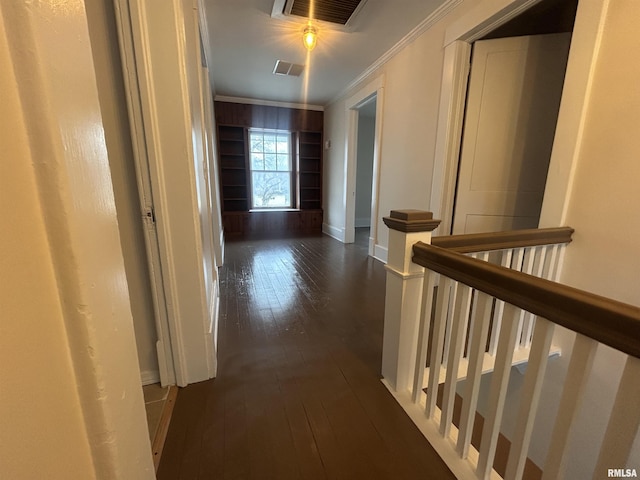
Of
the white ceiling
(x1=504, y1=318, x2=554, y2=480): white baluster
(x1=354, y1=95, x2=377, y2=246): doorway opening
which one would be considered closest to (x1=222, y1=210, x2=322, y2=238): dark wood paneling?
(x1=354, y1=95, x2=377, y2=246): doorway opening

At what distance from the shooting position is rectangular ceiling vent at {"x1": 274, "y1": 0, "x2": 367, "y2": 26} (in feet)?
7.32

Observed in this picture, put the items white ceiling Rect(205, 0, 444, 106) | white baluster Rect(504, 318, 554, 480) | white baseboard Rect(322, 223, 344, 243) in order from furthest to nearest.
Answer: white baseboard Rect(322, 223, 344, 243) → white ceiling Rect(205, 0, 444, 106) → white baluster Rect(504, 318, 554, 480)

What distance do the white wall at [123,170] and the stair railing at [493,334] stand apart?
1.18 metres

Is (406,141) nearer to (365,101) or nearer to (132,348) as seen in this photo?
(365,101)

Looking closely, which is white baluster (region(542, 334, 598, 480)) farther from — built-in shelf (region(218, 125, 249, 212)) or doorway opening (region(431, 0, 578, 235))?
built-in shelf (region(218, 125, 249, 212))

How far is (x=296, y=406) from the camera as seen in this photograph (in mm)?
1314

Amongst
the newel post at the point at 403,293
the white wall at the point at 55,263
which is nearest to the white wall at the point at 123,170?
the white wall at the point at 55,263

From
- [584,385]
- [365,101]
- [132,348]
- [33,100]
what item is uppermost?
[365,101]

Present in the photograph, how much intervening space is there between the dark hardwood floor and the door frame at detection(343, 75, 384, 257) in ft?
5.39

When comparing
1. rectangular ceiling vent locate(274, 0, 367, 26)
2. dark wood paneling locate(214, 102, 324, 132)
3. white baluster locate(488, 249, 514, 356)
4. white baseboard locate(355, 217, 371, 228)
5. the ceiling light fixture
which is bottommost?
white baseboard locate(355, 217, 371, 228)

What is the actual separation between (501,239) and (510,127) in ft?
4.36

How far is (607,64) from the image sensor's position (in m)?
1.41

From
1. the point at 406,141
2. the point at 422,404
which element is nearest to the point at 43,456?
the point at 422,404

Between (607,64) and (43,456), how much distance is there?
2456 mm
